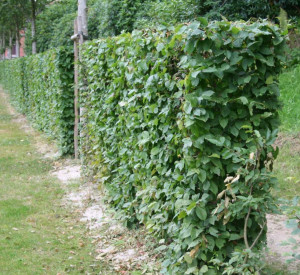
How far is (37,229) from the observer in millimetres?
5906

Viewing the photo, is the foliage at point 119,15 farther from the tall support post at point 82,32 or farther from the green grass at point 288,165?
the green grass at point 288,165

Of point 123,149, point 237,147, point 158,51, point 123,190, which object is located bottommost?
point 123,190

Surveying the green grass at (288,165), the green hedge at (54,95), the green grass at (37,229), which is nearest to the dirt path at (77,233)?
the green grass at (37,229)

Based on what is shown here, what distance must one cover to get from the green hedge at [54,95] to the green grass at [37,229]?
100 centimetres

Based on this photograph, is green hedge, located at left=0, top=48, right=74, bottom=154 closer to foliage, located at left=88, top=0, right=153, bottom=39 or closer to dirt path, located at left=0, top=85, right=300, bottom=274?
dirt path, located at left=0, top=85, right=300, bottom=274

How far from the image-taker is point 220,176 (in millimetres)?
3629

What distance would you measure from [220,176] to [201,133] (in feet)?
1.33

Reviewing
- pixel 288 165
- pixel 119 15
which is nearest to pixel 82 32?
pixel 288 165

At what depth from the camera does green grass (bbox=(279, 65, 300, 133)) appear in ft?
27.1

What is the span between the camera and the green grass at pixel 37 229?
481 centimetres

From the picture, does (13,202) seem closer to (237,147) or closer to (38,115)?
(237,147)

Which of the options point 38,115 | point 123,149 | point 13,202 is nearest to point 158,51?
point 123,149

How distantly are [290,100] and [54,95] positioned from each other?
218 inches

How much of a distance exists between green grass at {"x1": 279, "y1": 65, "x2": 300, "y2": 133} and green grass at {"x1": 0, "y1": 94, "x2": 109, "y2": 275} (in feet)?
14.1
